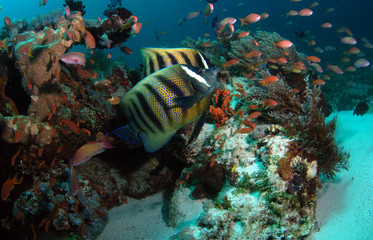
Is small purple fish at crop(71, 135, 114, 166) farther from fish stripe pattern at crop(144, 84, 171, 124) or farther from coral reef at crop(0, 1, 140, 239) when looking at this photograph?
fish stripe pattern at crop(144, 84, 171, 124)

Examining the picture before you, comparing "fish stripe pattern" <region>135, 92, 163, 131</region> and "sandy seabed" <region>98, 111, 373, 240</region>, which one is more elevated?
"fish stripe pattern" <region>135, 92, 163, 131</region>

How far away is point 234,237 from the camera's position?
8.51ft

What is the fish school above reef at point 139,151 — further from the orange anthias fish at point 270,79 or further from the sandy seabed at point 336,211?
the sandy seabed at point 336,211

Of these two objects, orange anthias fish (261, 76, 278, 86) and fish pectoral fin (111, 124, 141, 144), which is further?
orange anthias fish (261, 76, 278, 86)

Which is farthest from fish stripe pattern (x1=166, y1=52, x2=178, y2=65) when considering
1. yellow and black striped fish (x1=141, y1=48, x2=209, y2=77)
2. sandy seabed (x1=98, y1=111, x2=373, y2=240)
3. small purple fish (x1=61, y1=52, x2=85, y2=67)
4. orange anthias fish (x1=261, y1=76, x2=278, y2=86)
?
sandy seabed (x1=98, y1=111, x2=373, y2=240)

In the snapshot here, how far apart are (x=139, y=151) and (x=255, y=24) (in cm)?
5815

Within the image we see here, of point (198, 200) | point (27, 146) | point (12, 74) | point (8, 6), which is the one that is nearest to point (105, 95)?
point (27, 146)

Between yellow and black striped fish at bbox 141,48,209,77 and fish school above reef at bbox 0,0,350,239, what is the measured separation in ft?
0.04

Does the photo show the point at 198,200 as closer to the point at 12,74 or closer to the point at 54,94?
the point at 54,94

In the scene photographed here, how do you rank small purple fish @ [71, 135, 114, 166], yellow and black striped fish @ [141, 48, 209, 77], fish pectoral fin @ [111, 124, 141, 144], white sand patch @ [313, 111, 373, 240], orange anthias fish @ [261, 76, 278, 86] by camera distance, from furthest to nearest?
orange anthias fish @ [261, 76, 278, 86]
white sand patch @ [313, 111, 373, 240]
small purple fish @ [71, 135, 114, 166]
yellow and black striped fish @ [141, 48, 209, 77]
fish pectoral fin @ [111, 124, 141, 144]

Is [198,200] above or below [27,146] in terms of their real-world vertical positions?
below

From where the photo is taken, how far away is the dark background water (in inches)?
1421

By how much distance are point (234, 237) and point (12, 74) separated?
5.05 meters

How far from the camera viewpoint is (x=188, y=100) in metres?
1.45
